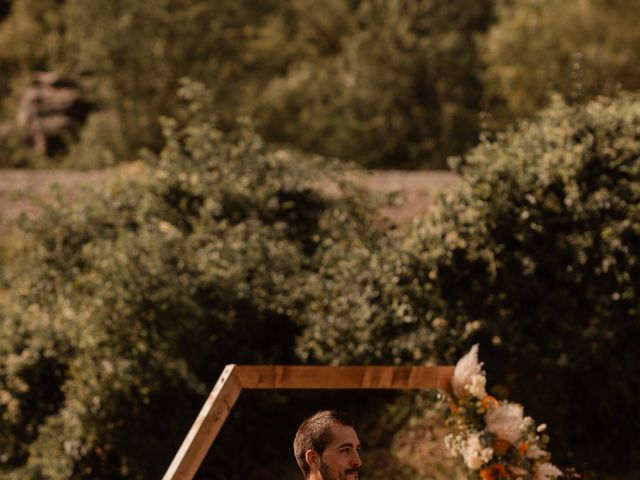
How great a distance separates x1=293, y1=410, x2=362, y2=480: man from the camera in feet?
16.5

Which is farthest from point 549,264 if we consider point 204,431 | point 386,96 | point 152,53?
point 152,53

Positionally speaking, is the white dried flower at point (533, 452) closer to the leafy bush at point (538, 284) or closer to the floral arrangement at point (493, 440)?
the floral arrangement at point (493, 440)

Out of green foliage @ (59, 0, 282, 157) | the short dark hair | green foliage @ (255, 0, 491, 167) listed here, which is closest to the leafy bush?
the short dark hair

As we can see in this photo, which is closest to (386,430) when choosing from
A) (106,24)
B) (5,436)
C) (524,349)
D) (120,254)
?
(524,349)

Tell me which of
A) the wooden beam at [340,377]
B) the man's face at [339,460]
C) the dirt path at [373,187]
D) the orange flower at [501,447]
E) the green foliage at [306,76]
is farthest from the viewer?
the green foliage at [306,76]

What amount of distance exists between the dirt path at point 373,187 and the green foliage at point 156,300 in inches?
34.5

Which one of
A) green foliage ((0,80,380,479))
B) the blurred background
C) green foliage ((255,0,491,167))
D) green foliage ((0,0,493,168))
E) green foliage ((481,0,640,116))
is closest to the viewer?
the blurred background

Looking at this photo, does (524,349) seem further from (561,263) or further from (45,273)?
→ (45,273)

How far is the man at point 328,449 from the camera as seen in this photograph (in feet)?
16.5

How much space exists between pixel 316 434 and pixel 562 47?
20.4m

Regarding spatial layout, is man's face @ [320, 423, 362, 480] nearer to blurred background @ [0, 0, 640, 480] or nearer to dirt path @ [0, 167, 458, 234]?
blurred background @ [0, 0, 640, 480]

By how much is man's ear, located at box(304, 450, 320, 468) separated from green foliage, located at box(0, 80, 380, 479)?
492 centimetres

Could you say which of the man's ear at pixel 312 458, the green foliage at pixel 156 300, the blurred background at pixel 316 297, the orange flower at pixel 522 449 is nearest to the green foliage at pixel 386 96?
the blurred background at pixel 316 297

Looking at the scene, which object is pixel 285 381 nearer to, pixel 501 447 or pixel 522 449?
pixel 501 447
